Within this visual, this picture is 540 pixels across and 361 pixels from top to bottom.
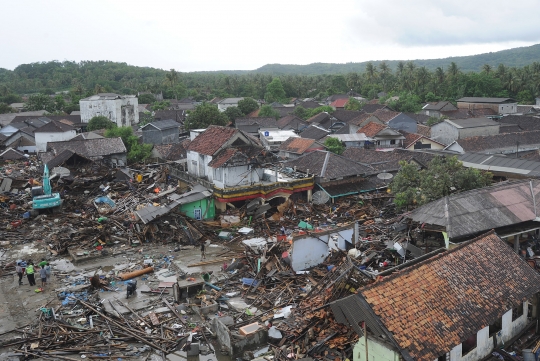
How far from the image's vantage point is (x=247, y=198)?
28625 millimetres

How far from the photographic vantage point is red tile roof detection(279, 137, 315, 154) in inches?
1673

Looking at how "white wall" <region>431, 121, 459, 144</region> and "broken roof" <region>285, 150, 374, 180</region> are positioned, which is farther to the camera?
"white wall" <region>431, 121, 459, 144</region>

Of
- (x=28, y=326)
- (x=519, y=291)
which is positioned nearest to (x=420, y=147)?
(x=519, y=291)

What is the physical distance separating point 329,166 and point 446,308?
20044 mm

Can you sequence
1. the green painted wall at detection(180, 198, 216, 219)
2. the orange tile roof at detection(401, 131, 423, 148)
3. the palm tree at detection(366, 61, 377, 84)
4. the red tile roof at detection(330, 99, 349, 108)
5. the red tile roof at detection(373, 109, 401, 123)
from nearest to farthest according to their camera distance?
the green painted wall at detection(180, 198, 216, 219) → the orange tile roof at detection(401, 131, 423, 148) → the red tile roof at detection(373, 109, 401, 123) → the red tile roof at detection(330, 99, 349, 108) → the palm tree at detection(366, 61, 377, 84)

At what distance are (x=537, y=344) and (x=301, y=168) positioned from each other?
68.4 feet

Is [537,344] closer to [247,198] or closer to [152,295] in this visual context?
[152,295]

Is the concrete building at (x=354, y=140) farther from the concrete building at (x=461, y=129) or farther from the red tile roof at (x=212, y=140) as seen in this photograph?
the red tile roof at (x=212, y=140)

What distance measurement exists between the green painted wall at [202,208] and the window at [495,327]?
18.2 m

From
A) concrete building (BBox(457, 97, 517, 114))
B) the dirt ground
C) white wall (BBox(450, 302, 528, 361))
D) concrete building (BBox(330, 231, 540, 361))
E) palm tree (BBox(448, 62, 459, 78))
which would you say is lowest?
the dirt ground

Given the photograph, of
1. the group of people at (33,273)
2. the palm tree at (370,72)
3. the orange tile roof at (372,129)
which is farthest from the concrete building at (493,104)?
the group of people at (33,273)

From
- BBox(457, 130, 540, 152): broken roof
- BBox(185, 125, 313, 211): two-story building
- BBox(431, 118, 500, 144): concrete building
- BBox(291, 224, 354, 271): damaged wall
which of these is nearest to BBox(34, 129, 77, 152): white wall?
BBox(185, 125, 313, 211): two-story building

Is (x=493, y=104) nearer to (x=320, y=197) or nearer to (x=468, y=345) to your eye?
(x=320, y=197)

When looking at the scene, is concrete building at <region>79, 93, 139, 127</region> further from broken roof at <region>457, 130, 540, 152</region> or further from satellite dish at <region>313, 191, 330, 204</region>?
broken roof at <region>457, 130, 540, 152</region>
